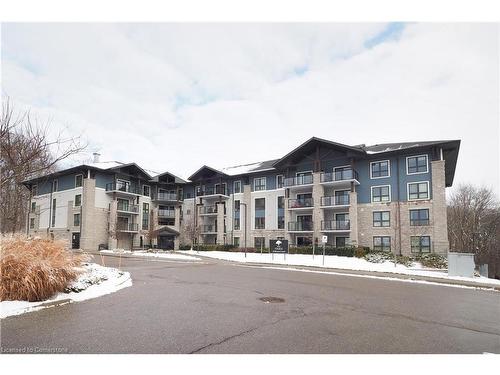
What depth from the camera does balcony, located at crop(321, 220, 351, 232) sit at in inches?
1341

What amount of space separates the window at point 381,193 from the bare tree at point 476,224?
1631 cm

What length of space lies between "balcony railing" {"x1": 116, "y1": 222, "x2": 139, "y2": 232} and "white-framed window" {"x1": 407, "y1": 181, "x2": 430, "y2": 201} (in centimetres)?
3281

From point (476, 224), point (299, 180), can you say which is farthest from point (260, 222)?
point (476, 224)

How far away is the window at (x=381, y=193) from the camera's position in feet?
110

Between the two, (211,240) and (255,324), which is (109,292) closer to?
(255,324)

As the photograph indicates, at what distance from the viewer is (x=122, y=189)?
43.8 m

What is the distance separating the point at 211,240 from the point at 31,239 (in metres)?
38.5

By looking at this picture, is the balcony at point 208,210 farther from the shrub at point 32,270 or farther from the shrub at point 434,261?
the shrub at point 32,270

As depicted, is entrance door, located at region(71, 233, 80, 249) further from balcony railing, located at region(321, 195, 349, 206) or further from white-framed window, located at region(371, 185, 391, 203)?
white-framed window, located at region(371, 185, 391, 203)

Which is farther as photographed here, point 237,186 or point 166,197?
point 166,197

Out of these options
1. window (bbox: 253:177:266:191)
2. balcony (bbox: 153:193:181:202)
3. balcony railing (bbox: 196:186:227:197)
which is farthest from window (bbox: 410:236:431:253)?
balcony (bbox: 153:193:181:202)

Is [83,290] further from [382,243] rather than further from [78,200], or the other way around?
[78,200]

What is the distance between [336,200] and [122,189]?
26434 mm

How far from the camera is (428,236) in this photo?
3044 cm
